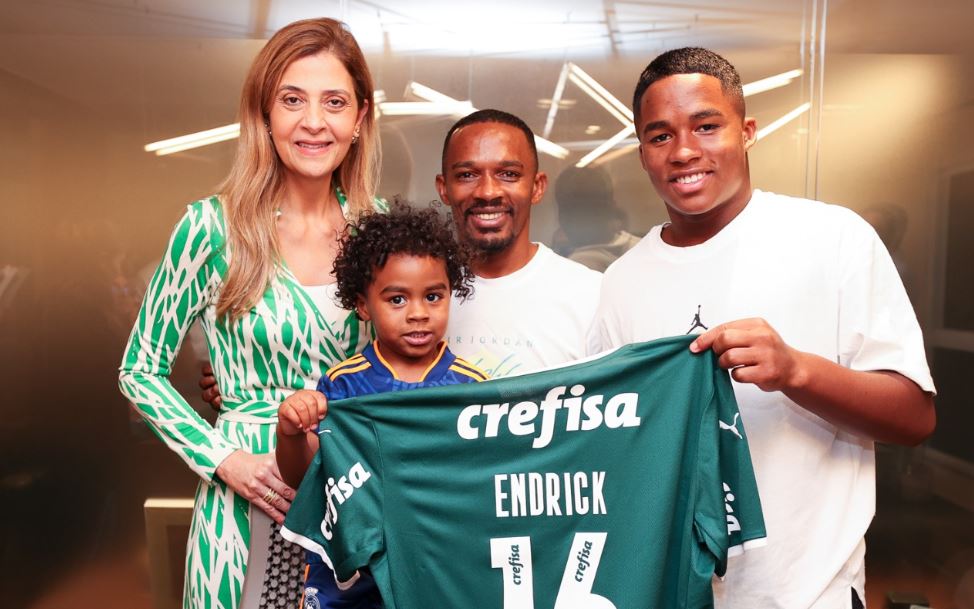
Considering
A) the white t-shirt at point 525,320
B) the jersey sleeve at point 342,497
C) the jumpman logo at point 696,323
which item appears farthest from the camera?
the white t-shirt at point 525,320

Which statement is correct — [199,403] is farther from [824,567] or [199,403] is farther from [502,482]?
[824,567]

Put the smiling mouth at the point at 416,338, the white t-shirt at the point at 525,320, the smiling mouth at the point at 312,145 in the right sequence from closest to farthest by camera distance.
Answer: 1. the smiling mouth at the point at 416,338
2. the smiling mouth at the point at 312,145
3. the white t-shirt at the point at 525,320

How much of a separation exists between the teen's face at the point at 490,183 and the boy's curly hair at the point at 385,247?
0.19m

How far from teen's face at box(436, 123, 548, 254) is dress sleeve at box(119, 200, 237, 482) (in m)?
0.63

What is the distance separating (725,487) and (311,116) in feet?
3.84

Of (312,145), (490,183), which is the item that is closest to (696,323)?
(490,183)

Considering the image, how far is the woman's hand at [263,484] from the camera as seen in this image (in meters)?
1.78

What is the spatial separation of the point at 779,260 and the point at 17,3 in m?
3.33

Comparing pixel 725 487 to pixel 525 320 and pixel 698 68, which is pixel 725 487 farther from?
pixel 698 68

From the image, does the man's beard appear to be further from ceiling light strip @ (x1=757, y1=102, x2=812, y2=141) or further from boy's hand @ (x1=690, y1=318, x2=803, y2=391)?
ceiling light strip @ (x1=757, y1=102, x2=812, y2=141)

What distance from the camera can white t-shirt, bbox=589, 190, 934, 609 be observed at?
63.2 inches

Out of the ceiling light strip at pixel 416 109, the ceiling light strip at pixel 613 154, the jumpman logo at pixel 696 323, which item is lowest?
the jumpman logo at pixel 696 323

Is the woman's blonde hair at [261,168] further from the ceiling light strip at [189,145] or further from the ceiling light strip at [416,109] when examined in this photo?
the ceiling light strip at [189,145]

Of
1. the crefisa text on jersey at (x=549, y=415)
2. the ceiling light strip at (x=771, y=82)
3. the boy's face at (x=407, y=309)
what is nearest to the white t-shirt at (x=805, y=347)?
the crefisa text on jersey at (x=549, y=415)
